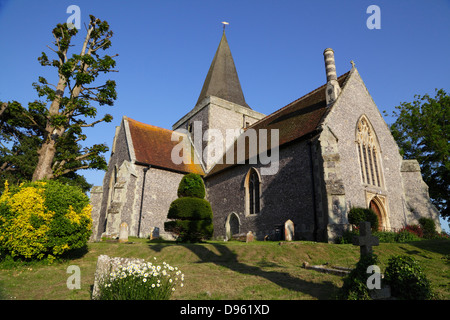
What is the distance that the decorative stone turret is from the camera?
16172 mm

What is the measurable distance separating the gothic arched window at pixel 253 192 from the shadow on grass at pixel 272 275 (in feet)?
19.7

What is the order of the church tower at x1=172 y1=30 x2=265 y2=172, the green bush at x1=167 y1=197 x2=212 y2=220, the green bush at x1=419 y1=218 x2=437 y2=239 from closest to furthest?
the green bush at x1=167 y1=197 x2=212 y2=220, the green bush at x1=419 y1=218 x2=437 y2=239, the church tower at x1=172 y1=30 x2=265 y2=172

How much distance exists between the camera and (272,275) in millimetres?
7578

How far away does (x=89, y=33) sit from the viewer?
15.8 m

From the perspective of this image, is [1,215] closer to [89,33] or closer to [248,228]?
[89,33]

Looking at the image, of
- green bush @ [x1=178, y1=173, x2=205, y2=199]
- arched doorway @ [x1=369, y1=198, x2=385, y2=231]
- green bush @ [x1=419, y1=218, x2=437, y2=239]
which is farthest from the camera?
green bush @ [x1=419, y1=218, x2=437, y2=239]

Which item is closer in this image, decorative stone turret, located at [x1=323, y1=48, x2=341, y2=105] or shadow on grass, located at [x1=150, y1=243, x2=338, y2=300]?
shadow on grass, located at [x1=150, y1=243, x2=338, y2=300]

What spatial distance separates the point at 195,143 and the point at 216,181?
21.1ft

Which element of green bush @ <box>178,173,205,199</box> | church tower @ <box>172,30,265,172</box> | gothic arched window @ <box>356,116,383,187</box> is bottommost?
green bush @ <box>178,173,205,199</box>

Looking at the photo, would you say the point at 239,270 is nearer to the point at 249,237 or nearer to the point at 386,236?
the point at 249,237

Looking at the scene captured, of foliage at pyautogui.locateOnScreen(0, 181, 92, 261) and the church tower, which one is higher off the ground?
the church tower

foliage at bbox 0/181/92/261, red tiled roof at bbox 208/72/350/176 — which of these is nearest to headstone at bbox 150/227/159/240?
red tiled roof at bbox 208/72/350/176

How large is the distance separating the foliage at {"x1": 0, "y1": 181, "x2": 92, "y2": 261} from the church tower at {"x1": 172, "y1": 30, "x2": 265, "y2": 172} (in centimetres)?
1460

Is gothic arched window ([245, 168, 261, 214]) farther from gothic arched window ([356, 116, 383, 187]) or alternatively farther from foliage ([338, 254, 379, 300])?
foliage ([338, 254, 379, 300])
